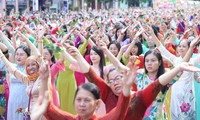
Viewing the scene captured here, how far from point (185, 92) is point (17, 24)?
549cm

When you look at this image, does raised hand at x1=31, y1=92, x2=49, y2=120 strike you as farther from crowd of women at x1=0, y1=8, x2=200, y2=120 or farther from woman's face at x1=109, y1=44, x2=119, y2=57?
woman's face at x1=109, y1=44, x2=119, y2=57

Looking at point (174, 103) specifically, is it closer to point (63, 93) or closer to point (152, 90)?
point (63, 93)

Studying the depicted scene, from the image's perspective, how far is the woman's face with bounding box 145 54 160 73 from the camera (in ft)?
18.3

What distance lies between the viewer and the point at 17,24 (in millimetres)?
11258

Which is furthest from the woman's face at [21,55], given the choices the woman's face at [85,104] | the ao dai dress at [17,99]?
the woman's face at [85,104]

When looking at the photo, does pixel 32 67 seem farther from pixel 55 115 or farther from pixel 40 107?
pixel 40 107

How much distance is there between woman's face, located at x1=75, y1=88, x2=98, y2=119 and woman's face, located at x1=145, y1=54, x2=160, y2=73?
6.37 ft

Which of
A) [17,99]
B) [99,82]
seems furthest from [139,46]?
[99,82]

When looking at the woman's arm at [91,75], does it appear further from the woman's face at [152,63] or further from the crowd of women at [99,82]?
the woman's face at [152,63]

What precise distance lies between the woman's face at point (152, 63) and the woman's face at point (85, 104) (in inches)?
76.4

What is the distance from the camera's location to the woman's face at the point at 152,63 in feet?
18.3

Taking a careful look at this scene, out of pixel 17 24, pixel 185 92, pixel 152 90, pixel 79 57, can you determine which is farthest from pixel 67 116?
pixel 17 24

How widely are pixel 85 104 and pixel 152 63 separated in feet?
6.85

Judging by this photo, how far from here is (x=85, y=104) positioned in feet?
12.0
